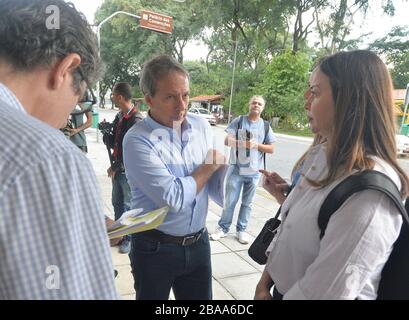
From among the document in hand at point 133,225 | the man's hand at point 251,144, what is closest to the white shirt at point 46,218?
the document in hand at point 133,225

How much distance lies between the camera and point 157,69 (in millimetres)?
1571

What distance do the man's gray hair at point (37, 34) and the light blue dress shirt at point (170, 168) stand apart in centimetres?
73

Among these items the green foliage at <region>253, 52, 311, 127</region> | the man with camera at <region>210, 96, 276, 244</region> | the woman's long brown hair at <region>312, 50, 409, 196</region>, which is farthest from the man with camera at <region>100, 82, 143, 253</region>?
the green foliage at <region>253, 52, 311, 127</region>

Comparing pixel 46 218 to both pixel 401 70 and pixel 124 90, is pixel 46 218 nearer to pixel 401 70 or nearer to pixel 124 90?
pixel 124 90

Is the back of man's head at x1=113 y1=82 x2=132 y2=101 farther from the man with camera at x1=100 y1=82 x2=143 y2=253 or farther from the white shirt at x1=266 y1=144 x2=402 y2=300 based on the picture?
the white shirt at x1=266 y1=144 x2=402 y2=300

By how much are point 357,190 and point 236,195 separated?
3.09 meters

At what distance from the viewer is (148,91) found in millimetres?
1622

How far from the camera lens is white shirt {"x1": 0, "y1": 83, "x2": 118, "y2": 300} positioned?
0.49 metres

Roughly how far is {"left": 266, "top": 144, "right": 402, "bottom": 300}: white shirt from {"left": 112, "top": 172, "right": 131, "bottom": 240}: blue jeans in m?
2.57

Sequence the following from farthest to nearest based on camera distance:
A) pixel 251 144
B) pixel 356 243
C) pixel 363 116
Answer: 1. pixel 251 144
2. pixel 363 116
3. pixel 356 243

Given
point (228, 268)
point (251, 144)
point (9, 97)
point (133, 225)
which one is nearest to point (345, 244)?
point (133, 225)

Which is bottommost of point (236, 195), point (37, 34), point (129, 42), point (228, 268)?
point (228, 268)
